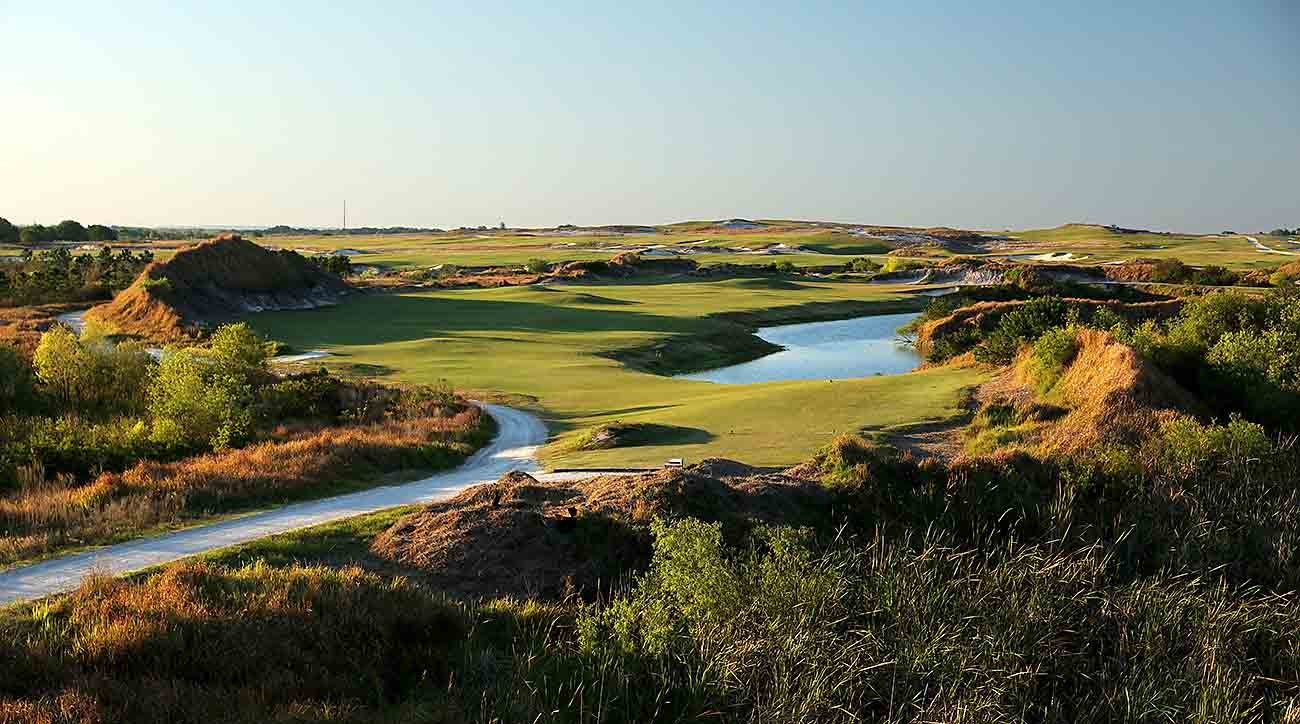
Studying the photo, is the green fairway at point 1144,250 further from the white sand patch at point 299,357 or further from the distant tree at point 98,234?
the distant tree at point 98,234

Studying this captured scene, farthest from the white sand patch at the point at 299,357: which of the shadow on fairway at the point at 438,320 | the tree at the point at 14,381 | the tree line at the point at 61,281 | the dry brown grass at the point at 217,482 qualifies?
the tree line at the point at 61,281

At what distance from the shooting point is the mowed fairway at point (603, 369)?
76.1ft

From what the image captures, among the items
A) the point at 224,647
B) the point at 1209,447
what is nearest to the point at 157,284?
the point at 224,647

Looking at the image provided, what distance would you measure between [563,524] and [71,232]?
6960 inches

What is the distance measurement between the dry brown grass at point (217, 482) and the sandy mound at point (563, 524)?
152 inches

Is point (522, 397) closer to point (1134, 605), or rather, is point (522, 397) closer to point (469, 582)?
point (469, 582)

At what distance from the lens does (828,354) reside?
49281mm

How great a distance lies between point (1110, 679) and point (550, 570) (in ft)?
23.6

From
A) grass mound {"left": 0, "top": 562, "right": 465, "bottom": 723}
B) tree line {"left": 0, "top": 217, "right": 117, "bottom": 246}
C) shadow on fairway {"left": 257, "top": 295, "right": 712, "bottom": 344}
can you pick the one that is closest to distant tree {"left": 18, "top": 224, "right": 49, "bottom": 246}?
tree line {"left": 0, "top": 217, "right": 117, "bottom": 246}

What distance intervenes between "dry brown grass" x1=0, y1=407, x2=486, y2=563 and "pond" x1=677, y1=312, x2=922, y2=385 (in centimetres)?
1820

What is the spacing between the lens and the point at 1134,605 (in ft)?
38.8

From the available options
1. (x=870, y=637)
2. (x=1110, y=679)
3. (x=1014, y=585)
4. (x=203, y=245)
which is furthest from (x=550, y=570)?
(x=203, y=245)

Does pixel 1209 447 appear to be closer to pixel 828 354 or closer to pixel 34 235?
pixel 828 354

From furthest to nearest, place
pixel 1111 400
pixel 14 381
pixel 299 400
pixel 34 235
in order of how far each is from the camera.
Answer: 1. pixel 34 235
2. pixel 14 381
3. pixel 299 400
4. pixel 1111 400
